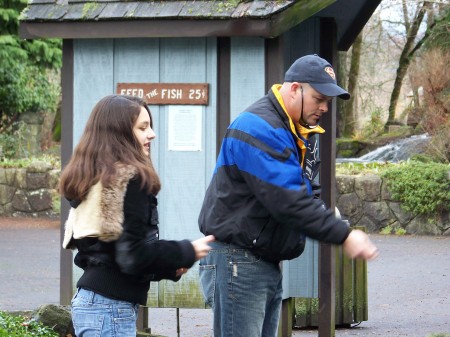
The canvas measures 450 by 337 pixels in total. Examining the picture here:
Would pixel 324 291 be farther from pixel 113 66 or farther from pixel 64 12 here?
pixel 64 12

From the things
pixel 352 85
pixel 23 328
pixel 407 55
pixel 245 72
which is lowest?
pixel 23 328

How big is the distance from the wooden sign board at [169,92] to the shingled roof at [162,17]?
35cm

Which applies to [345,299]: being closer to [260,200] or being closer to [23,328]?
[23,328]

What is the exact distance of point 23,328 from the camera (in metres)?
6.25

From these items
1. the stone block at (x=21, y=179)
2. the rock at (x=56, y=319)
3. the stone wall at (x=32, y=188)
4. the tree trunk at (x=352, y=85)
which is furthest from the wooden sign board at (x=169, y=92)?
the tree trunk at (x=352, y=85)

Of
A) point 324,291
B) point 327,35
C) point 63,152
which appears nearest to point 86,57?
point 63,152

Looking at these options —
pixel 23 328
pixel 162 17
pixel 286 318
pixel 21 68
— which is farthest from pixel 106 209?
pixel 21 68

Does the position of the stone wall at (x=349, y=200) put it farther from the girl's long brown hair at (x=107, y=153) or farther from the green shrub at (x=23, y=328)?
the girl's long brown hair at (x=107, y=153)

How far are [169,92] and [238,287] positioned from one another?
2.51m

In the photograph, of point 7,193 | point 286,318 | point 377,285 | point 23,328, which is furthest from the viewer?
point 7,193

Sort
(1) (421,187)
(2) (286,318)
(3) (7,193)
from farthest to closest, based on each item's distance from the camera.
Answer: (3) (7,193) < (1) (421,187) < (2) (286,318)

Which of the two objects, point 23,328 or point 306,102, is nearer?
point 306,102

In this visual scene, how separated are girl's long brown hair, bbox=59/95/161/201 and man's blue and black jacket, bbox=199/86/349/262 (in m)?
0.55

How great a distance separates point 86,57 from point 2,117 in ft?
69.3
